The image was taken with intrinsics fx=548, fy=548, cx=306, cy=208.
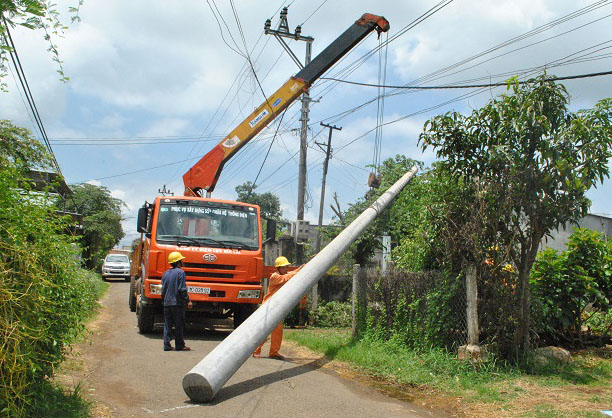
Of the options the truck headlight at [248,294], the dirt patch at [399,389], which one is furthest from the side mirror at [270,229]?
the dirt patch at [399,389]

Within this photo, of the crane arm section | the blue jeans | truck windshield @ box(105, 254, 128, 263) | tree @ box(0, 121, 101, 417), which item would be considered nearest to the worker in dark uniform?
the blue jeans

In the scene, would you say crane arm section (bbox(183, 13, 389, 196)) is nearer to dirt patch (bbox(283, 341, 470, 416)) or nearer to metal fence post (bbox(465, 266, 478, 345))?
dirt patch (bbox(283, 341, 470, 416))

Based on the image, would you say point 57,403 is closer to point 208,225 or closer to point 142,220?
point 208,225

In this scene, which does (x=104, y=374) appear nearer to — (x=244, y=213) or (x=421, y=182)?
(x=244, y=213)

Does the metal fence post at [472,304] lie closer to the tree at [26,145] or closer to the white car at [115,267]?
the tree at [26,145]

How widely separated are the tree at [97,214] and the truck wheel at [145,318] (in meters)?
25.6

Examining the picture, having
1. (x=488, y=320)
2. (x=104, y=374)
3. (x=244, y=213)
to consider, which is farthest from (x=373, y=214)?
(x=104, y=374)

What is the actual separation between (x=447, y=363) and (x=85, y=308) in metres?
4.85

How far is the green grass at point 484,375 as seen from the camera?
21.1ft

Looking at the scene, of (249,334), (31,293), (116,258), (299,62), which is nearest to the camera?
(31,293)

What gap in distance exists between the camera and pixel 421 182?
35.1 feet

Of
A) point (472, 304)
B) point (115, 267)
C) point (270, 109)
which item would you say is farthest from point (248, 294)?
point (115, 267)

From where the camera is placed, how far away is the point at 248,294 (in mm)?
10766

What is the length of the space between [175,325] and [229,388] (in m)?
2.84
